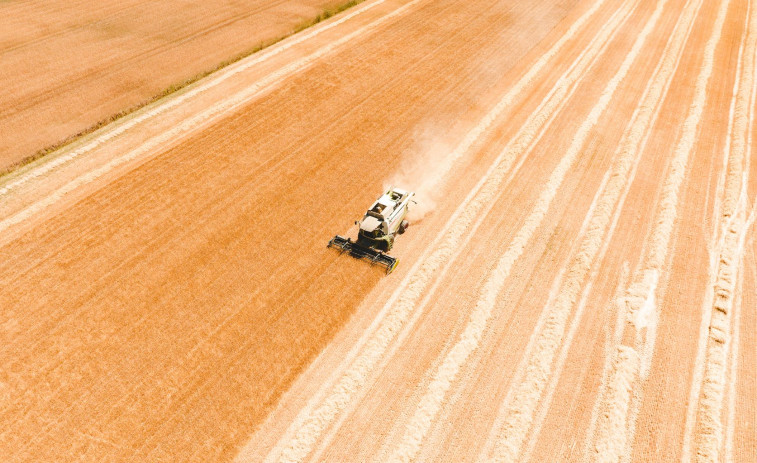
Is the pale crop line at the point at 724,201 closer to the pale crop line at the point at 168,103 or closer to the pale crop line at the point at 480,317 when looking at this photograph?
the pale crop line at the point at 480,317

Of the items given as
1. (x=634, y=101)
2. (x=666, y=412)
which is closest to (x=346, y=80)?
(x=634, y=101)

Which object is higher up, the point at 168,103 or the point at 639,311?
the point at 168,103

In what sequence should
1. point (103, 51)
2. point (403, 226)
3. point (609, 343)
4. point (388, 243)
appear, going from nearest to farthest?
point (609, 343) → point (388, 243) → point (403, 226) → point (103, 51)

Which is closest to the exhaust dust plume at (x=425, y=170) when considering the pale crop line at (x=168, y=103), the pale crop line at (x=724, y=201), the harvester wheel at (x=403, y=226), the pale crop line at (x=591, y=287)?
the harvester wheel at (x=403, y=226)

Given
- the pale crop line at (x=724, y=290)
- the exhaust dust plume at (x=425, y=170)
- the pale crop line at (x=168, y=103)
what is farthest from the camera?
the pale crop line at (x=168, y=103)

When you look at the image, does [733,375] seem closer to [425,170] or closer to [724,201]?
[724,201]

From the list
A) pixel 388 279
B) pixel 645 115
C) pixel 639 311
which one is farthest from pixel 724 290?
pixel 645 115
